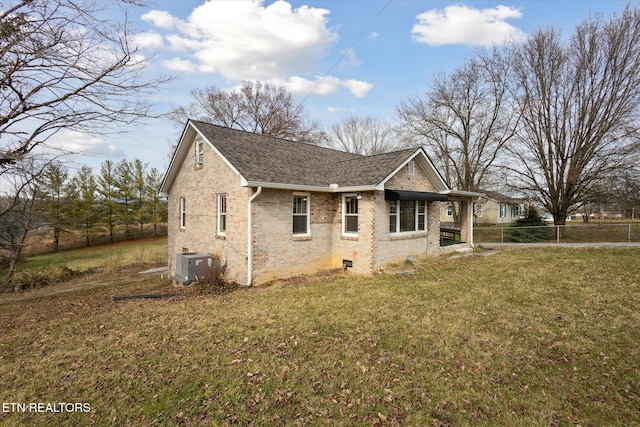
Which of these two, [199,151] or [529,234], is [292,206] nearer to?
[199,151]

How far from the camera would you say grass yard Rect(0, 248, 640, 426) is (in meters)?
3.49

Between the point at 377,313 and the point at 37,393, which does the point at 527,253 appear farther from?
the point at 37,393

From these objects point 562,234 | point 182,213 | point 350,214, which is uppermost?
point 182,213

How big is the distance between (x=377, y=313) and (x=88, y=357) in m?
5.56

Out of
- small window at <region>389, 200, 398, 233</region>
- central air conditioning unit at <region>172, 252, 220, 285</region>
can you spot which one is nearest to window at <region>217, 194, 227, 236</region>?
central air conditioning unit at <region>172, 252, 220, 285</region>

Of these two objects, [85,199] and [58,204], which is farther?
[85,199]

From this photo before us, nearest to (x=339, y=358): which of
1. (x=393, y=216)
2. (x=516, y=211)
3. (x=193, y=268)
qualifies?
(x=193, y=268)

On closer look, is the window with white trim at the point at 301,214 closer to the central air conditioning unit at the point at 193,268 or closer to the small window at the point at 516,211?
the central air conditioning unit at the point at 193,268

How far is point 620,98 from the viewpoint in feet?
57.7

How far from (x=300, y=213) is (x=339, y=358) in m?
6.78

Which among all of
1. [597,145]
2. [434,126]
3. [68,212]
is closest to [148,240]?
[68,212]

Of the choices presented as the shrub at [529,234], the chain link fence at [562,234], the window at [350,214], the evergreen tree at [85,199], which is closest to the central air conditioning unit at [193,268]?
A: the window at [350,214]

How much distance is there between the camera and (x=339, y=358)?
15.4ft

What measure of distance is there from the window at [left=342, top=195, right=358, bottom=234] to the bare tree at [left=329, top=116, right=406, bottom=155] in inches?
1044
